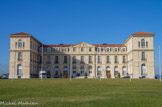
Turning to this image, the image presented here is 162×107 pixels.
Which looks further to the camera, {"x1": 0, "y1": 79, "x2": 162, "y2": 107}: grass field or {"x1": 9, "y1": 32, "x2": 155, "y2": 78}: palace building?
{"x1": 9, "y1": 32, "x2": 155, "y2": 78}: palace building

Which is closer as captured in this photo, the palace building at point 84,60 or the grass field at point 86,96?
the grass field at point 86,96

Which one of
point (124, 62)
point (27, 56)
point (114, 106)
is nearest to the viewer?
point (114, 106)

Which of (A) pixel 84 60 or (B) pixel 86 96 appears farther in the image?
(A) pixel 84 60

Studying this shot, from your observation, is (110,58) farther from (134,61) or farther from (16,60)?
(16,60)

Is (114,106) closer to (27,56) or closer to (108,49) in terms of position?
(27,56)

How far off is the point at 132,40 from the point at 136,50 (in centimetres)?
358

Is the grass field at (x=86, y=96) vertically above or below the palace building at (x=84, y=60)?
below

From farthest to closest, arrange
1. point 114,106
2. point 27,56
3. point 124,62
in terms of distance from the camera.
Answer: point 124,62 < point 27,56 < point 114,106

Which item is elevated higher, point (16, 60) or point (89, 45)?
point (89, 45)

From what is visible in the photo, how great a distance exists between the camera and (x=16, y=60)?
78.5 metres

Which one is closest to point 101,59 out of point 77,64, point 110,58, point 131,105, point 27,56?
point 110,58

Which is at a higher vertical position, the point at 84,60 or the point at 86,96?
the point at 84,60

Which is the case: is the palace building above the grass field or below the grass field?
above

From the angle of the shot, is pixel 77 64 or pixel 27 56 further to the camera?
pixel 77 64
